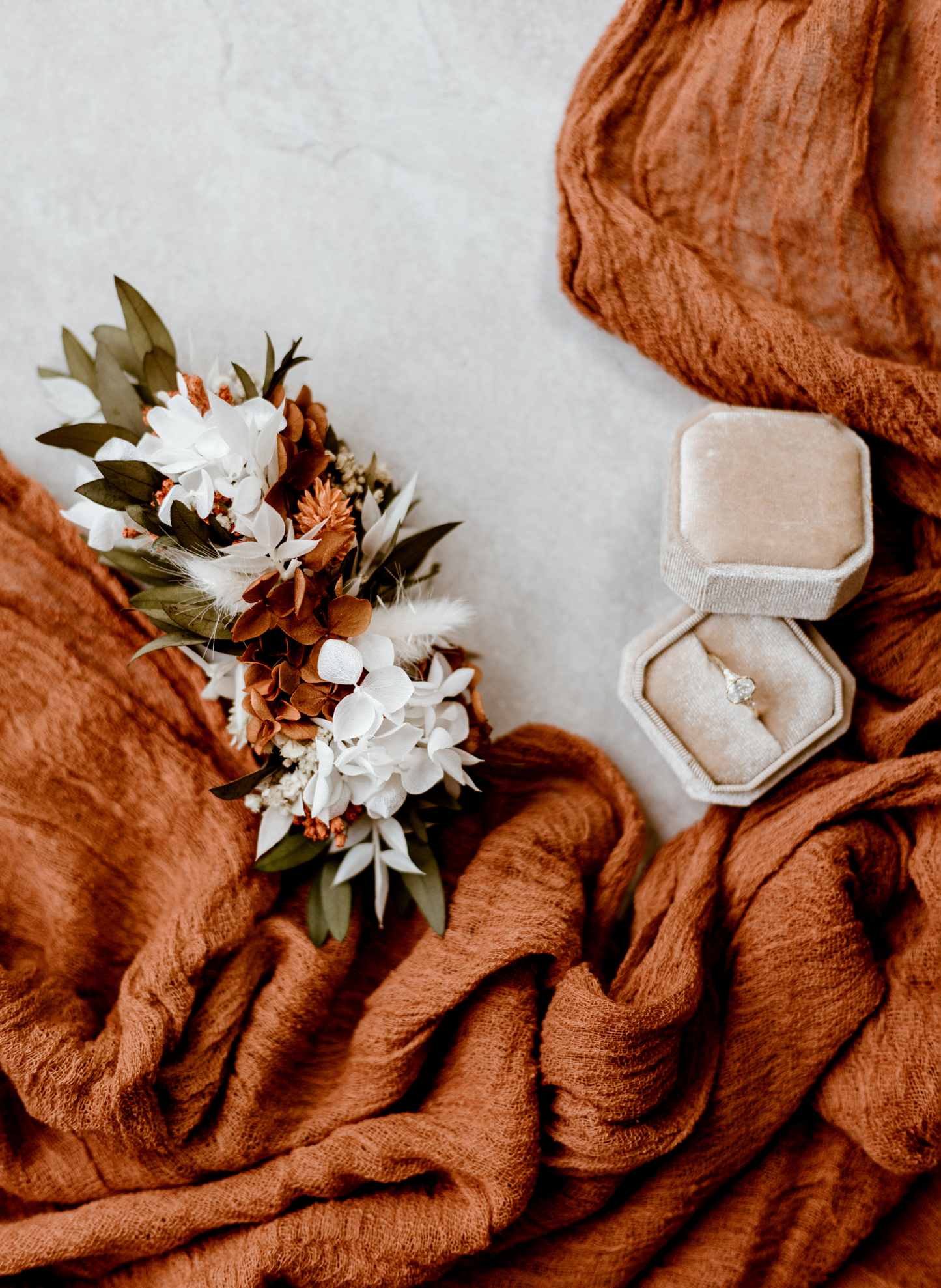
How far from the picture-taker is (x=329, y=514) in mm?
875

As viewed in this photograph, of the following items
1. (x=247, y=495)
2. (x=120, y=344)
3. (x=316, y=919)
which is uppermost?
(x=120, y=344)

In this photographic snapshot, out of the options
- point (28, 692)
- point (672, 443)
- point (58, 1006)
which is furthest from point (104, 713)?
point (672, 443)

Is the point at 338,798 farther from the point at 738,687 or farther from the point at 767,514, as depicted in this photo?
the point at 767,514

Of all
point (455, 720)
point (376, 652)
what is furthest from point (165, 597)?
point (455, 720)

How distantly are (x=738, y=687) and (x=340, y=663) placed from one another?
0.52 metres

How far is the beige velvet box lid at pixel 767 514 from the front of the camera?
3.38 feet

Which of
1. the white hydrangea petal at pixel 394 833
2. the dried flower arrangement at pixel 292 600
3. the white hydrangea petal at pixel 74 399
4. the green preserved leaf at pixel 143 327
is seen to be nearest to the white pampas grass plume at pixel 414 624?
the dried flower arrangement at pixel 292 600

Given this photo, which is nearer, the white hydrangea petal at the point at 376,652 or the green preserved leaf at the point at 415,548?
the white hydrangea petal at the point at 376,652

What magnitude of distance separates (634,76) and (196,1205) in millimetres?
1567

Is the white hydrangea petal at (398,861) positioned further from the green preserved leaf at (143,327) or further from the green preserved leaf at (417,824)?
the green preserved leaf at (143,327)

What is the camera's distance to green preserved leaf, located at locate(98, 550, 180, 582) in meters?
0.96

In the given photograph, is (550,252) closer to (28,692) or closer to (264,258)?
(264,258)

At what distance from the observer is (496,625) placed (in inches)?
49.1

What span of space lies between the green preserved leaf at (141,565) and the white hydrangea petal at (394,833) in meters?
0.38
